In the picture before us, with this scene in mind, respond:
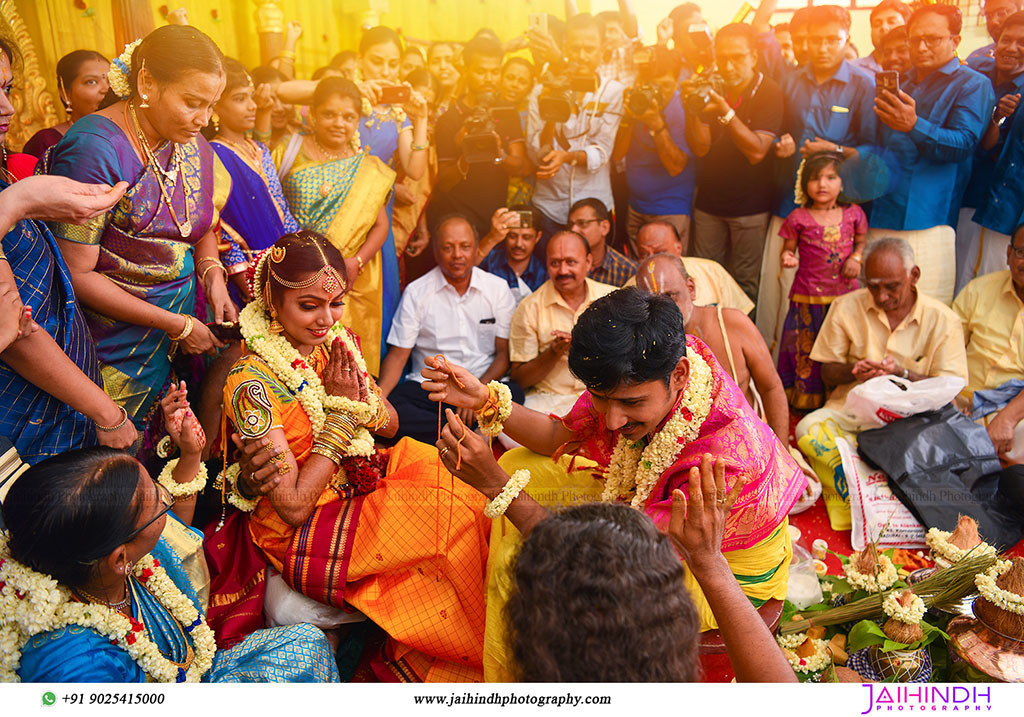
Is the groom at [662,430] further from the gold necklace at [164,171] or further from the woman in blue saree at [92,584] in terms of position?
the gold necklace at [164,171]

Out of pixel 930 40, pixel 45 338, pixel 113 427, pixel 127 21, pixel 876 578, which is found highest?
pixel 127 21

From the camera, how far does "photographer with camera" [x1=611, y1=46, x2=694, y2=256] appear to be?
4.32 meters

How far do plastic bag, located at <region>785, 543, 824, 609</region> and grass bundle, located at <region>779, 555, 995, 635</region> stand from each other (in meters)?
0.12

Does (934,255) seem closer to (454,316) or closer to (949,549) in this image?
(949,549)

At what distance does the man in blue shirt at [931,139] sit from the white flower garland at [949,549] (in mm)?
2177

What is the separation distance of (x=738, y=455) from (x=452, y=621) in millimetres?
996

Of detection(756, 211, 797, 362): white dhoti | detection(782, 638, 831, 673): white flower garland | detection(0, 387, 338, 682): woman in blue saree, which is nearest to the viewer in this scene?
detection(0, 387, 338, 682): woman in blue saree

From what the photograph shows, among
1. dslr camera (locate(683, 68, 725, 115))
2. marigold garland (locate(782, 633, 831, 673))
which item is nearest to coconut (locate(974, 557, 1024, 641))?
marigold garland (locate(782, 633, 831, 673))

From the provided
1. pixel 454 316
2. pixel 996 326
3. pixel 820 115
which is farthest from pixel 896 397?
pixel 454 316

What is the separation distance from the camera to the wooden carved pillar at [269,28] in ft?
11.7

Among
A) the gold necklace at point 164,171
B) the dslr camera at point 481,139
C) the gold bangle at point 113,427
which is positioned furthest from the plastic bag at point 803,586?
the dslr camera at point 481,139

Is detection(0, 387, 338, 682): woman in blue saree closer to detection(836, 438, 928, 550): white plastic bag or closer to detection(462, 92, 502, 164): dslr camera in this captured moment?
detection(836, 438, 928, 550): white plastic bag

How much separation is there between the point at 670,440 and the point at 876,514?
5.85 ft

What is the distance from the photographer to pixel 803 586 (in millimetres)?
2859
